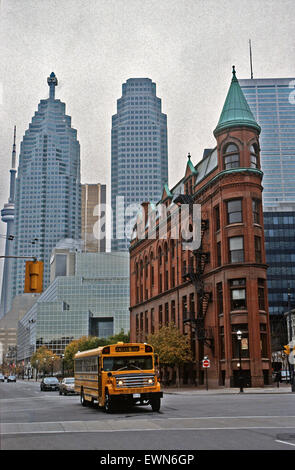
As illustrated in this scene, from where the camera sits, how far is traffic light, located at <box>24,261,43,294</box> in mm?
20625

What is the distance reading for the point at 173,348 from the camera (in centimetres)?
5778

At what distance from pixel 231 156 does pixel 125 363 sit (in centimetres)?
3319

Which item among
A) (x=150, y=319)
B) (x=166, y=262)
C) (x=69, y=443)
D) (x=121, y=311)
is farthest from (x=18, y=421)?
Result: (x=121, y=311)

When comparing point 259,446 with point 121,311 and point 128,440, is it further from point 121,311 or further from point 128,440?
point 121,311

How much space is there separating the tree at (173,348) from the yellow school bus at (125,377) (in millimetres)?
31782

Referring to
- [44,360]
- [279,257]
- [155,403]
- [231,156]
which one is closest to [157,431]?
[155,403]

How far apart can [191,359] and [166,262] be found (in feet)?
50.1

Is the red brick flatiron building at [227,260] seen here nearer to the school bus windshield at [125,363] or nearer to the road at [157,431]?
the school bus windshield at [125,363]

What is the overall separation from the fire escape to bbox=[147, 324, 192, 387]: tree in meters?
1.73

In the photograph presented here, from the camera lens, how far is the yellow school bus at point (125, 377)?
76.0ft

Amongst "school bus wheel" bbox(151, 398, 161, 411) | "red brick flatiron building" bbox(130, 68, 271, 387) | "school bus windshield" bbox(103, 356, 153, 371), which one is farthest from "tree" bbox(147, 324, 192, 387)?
"school bus wheel" bbox(151, 398, 161, 411)

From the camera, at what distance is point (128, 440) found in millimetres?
13992

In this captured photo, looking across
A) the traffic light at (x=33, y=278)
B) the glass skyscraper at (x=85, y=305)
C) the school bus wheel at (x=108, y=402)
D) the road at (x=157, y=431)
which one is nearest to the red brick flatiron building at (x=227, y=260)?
the school bus wheel at (x=108, y=402)

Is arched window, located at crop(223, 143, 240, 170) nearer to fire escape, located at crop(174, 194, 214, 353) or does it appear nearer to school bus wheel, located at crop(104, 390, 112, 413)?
fire escape, located at crop(174, 194, 214, 353)
